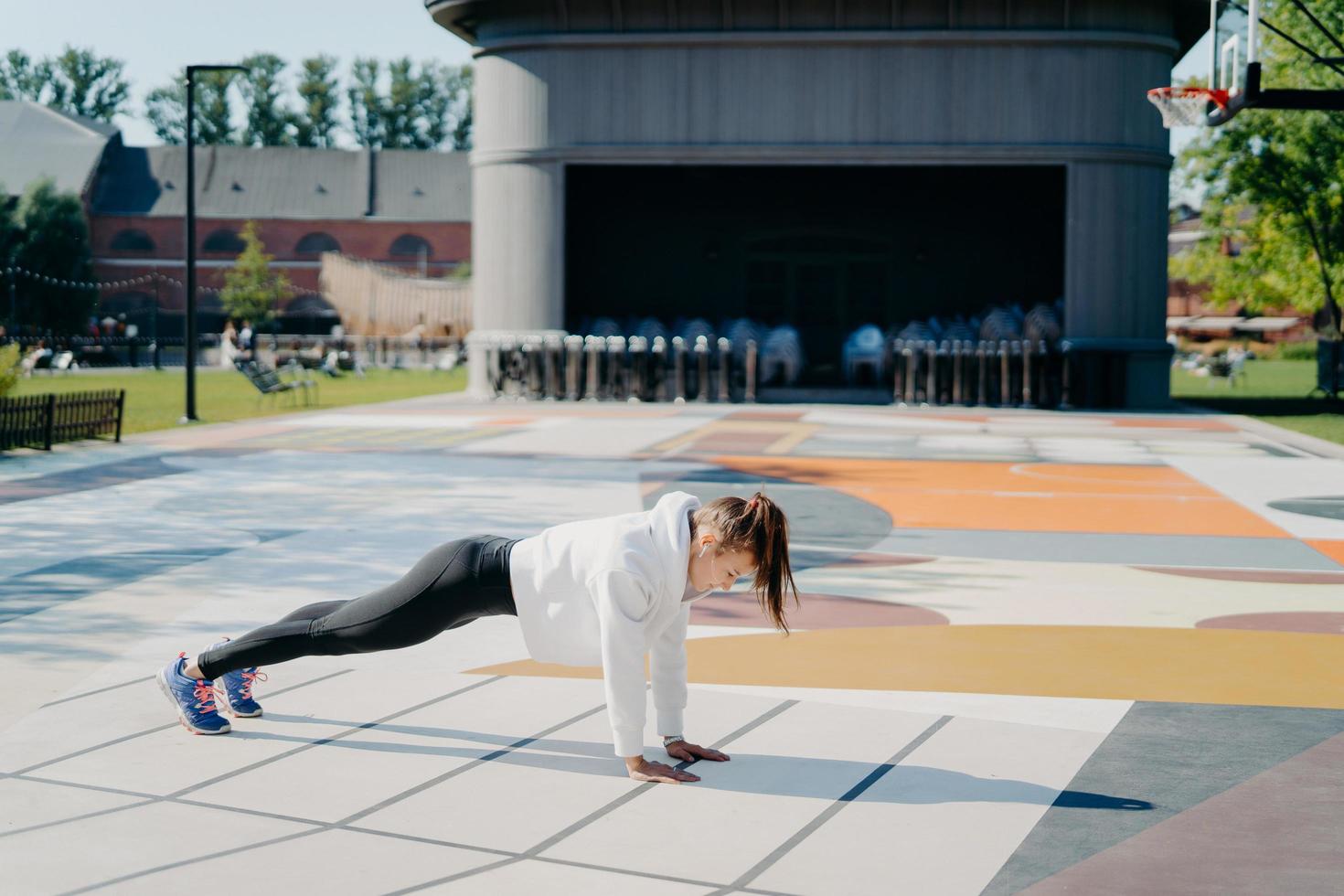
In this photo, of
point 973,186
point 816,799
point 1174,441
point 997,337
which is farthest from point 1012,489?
point 973,186

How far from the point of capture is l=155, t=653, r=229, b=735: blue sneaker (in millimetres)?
5551

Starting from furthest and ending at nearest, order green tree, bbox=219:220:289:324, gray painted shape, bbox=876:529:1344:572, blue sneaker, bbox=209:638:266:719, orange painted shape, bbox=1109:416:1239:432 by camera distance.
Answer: green tree, bbox=219:220:289:324 < orange painted shape, bbox=1109:416:1239:432 < gray painted shape, bbox=876:529:1344:572 < blue sneaker, bbox=209:638:266:719

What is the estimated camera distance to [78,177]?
78.5 m

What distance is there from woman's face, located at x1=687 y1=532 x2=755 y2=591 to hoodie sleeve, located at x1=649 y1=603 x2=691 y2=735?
29 centimetres

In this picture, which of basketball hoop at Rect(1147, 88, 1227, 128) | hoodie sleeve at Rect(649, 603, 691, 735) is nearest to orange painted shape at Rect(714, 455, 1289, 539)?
basketball hoop at Rect(1147, 88, 1227, 128)

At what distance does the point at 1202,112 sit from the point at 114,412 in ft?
44.4

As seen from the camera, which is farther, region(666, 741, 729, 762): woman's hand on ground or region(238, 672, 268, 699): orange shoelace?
region(238, 672, 268, 699): orange shoelace

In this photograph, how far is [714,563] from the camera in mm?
4828

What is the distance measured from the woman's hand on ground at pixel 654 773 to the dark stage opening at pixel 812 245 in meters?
24.9

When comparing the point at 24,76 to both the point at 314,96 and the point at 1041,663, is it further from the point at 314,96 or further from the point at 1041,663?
the point at 1041,663

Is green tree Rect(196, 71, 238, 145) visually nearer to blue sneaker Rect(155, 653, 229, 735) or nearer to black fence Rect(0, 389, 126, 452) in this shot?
black fence Rect(0, 389, 126, 452)

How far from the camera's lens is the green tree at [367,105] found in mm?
111562

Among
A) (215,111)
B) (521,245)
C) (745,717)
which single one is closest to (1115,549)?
(745,717)

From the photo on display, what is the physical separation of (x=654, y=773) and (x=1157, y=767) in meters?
1.74
